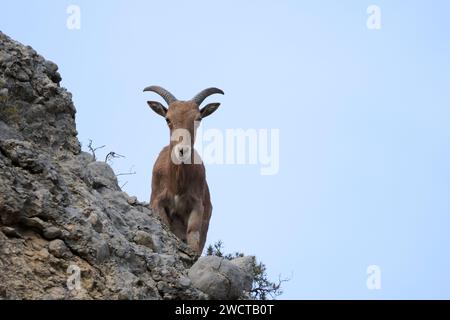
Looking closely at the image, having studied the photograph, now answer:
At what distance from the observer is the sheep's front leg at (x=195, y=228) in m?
13.4

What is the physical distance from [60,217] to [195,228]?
257 inches

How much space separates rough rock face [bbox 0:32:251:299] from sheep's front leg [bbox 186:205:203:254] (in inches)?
166

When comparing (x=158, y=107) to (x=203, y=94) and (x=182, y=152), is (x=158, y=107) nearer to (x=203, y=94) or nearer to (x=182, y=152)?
(x=203, y=94)

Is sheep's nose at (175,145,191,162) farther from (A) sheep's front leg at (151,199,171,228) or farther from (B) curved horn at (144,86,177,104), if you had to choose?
(B) curved horn at (144,86,177,104)

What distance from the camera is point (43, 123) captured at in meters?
8.55

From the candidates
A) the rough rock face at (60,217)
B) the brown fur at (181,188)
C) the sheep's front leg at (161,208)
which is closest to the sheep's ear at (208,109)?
the brown fur at (181,188)

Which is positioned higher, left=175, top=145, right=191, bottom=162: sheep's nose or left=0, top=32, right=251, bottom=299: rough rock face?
left=175, top=145, right=191, bottom=162: sheep's nose

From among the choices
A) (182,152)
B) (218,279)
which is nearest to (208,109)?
(182,152)

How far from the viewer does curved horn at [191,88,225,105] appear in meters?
15.5

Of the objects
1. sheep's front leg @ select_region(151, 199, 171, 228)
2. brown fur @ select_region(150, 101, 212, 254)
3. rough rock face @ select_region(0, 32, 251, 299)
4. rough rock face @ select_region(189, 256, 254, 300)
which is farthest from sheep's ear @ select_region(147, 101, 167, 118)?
rough rock face @ select_region(189, 256, 254, 300)

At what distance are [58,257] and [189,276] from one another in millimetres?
1215

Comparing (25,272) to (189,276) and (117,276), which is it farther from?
(189,276)

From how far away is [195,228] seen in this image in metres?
13.7
